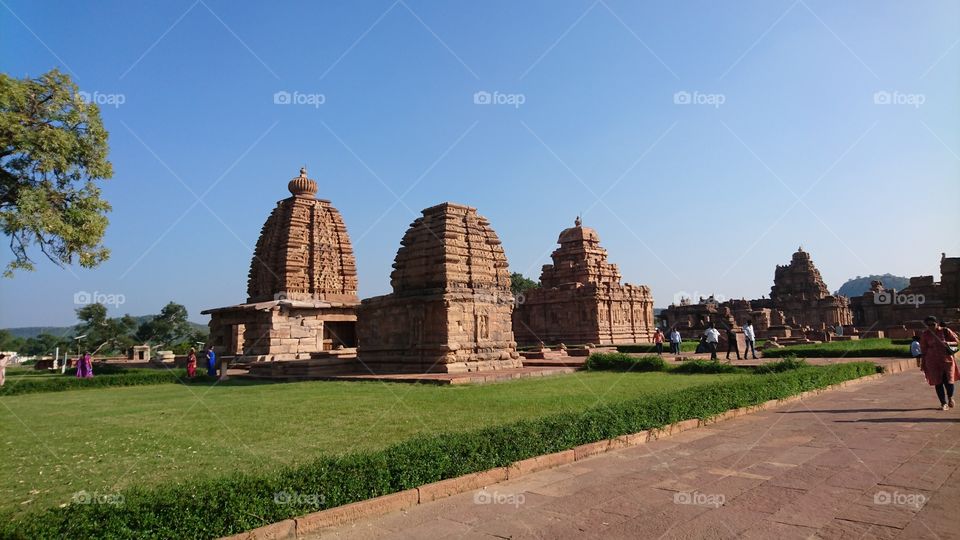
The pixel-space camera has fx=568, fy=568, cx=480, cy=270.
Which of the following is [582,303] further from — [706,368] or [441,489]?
[441,489]

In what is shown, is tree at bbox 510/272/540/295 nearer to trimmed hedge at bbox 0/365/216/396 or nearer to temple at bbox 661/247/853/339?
temple at bbox 661/247/853/339

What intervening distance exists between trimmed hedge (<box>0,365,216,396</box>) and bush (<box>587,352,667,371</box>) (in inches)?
497

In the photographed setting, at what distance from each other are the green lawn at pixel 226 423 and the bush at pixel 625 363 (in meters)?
2.23

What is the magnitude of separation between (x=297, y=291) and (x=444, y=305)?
39.5 feet

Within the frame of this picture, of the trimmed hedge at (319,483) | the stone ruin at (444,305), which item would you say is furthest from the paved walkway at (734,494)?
the stone ruin at (444,305)

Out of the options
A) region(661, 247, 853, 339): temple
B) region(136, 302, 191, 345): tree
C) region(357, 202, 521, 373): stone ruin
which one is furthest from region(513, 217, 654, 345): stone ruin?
A: region(136, 302, 191, 345): tree

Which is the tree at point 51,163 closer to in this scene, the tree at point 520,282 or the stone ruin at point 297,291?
the stone ruin at point 297,291

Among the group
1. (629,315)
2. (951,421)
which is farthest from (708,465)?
(629,315)

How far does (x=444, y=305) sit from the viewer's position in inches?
658

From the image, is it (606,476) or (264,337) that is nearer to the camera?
(606,476)

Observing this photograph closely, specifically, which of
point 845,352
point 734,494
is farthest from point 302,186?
point 734,494

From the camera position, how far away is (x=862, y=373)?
44.4ft

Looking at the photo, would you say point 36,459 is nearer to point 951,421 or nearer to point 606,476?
point 606,476

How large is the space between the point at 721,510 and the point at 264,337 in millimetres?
21432
